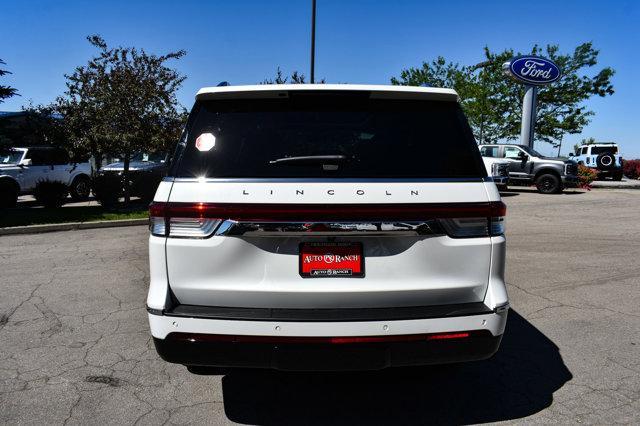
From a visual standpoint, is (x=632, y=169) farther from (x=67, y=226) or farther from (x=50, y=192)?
(x=67, y=226)

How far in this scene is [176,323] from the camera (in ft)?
8.27

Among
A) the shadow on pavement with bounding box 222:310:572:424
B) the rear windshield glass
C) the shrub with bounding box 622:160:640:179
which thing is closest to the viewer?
the rear windshield glass

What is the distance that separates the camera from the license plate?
8.33ft

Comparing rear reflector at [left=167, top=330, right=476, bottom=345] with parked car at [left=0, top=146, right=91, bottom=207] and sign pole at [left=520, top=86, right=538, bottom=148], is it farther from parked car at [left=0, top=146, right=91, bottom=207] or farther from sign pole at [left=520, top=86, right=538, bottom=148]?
sign pole at [left=520, top=86, right=538, bottom=148]

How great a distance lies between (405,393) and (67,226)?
9.57m

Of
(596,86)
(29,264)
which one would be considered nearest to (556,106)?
(596,86)

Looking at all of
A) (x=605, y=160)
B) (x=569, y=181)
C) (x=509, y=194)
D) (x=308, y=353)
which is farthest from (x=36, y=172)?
(x=605, y=160)

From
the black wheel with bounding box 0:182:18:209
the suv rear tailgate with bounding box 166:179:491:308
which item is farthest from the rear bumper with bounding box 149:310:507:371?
the black wheel with bounding box 0:182:18:209

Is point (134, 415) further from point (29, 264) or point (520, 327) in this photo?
point (29, 264)

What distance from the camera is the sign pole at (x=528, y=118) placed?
24250 millimetres

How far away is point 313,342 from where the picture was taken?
247 centimetres

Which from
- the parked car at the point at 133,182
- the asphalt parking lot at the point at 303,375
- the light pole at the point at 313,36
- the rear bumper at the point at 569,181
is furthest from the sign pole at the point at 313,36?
the asphalt parking lot at the point at 303,375

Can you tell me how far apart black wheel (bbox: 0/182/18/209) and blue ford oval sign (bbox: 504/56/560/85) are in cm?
2187

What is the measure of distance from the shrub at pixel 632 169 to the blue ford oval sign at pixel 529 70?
55.4 ft
